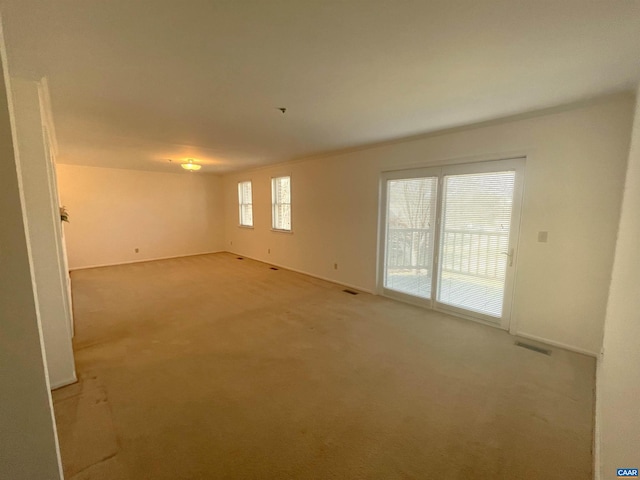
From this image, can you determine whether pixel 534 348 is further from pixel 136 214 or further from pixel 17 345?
pixel 136 214

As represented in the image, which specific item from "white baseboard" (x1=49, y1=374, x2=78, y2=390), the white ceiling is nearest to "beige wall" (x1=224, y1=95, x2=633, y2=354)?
the white ceiling

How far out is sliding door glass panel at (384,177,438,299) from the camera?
3748 mm

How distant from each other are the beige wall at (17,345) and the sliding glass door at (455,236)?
3.72 m

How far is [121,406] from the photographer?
1951mm

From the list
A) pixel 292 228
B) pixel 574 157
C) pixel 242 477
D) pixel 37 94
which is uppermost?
pixel 37 94

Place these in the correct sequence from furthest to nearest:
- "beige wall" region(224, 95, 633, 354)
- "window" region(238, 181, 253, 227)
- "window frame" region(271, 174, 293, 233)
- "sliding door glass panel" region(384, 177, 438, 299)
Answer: "window" region(238, 181, 253, 227), "window frame" region(271, 174, 293, 233), "sliding door glass panel" region(384, 177, 438, 299), "beige wall" region(224, 95, 633, 354)

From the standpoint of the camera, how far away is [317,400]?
2025 mm

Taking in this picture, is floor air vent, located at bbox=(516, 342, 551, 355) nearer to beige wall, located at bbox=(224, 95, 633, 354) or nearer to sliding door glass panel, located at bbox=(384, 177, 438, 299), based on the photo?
beige wall, located at bbox=(224, 95, 633, 354)

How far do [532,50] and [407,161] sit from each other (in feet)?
7.24

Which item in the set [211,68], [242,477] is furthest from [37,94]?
[242,477]

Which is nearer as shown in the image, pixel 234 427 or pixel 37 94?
pixel 234 427

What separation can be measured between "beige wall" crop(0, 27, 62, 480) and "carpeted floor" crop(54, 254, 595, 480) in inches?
37.7

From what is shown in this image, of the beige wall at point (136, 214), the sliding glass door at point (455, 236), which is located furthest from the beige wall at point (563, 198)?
the beige wall at point (136, 214)

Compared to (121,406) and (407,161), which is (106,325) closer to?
(121,406)
